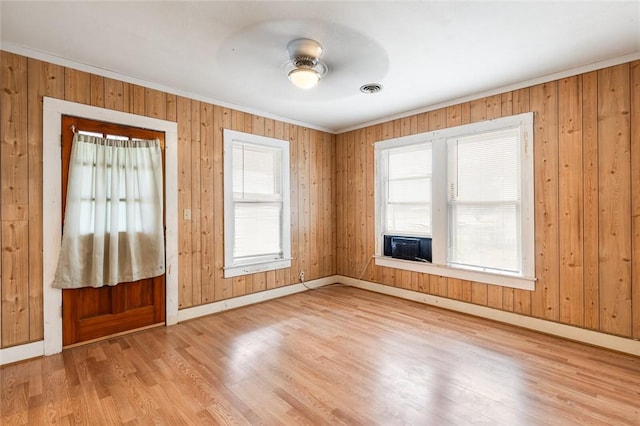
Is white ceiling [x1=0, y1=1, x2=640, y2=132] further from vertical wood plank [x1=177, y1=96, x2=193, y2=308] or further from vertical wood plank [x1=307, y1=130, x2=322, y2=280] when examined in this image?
vertical wood plank [x1=307, y1=130, x2=322, y2=280]

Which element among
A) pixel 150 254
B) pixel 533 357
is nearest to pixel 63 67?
pixel 150 254

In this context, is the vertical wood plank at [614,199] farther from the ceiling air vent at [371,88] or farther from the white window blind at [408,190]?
the ceiling air vent at [371,88]

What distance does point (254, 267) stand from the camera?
4.36 m

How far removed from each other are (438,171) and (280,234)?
2.40 metres

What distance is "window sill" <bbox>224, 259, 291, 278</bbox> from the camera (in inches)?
161

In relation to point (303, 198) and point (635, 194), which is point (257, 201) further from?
point (635, 194)

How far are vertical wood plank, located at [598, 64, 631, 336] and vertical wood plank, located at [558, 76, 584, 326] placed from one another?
0.51ft

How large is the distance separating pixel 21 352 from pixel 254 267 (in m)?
2.39

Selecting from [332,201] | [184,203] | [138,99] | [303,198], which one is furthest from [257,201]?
[138,99]

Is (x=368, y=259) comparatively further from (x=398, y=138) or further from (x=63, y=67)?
(x=63, y=67)

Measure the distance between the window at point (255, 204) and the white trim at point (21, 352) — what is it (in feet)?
6.08

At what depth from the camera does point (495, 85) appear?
11.5ft

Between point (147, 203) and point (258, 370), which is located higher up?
point (147, 203)

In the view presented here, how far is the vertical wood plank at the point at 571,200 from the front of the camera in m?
3.07
